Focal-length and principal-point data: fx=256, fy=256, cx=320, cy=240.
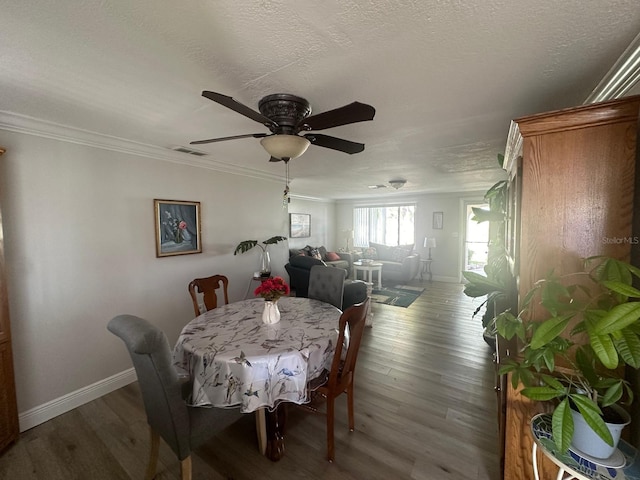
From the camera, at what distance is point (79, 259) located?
221 cm

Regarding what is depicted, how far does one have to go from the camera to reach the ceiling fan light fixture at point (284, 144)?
1487 millimetres

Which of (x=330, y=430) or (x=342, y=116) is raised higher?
(x=342, y=116)

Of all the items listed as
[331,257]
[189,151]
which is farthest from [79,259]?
[331,257]

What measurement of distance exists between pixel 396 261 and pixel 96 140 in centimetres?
609

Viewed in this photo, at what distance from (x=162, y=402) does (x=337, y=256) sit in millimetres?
5898

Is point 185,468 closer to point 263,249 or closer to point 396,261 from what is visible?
point 263,249

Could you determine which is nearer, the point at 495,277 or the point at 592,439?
the point at 592,439

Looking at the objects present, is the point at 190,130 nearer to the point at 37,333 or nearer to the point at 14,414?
the point at 37,333

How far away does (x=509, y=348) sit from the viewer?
1.59 m

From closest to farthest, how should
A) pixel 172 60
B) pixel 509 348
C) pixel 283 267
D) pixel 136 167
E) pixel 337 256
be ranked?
pixel 172 60, pixel 509 348, pixel 136 167, pixel 283 267, pixel 337 256

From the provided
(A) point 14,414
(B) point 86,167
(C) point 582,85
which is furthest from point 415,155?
(A) point 14,414

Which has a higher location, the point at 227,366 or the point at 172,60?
the point at 172,60

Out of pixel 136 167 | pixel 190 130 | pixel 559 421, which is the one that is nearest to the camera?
pixel 559 421

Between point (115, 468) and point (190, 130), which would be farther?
point (190, 130)
